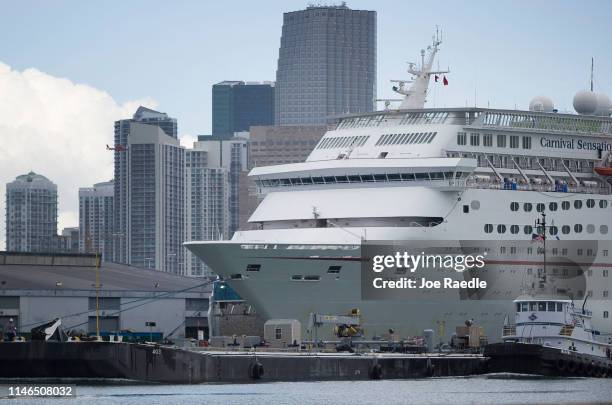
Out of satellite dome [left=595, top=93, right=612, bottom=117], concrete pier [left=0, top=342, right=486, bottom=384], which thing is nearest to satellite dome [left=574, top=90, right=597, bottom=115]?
satellite dome [left=595, top=93, right=612, bottom=117]

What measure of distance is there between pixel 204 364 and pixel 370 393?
26.6 feet

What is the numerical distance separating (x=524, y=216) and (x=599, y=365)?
882cm

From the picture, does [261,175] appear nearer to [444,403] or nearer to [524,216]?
[524,216]

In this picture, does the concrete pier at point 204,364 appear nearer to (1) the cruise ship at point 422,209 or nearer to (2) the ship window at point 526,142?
(1) the cruise ship at point 422,209

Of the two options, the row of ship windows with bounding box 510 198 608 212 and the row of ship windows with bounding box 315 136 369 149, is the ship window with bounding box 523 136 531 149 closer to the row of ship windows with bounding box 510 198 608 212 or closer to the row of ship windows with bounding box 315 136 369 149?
the row of ship windows with bounding box 510 198 608 212

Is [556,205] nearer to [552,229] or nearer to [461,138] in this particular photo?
[552,229]

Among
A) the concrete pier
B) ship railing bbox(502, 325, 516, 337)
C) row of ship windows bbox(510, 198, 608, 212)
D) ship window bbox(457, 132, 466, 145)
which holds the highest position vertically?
ship window bbox(457, 132, 466, 145)

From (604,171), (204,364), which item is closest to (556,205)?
(604,171)

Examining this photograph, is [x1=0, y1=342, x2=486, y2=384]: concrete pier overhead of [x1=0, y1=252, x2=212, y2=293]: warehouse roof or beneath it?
beneath

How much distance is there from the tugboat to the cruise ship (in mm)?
4518

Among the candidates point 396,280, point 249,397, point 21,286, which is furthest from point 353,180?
point 21,286

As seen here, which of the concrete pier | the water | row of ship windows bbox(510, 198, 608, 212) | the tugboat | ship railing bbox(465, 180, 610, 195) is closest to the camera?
the water

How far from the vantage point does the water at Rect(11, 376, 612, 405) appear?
63.5 meters

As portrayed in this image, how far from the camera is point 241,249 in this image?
7875 centimetres
